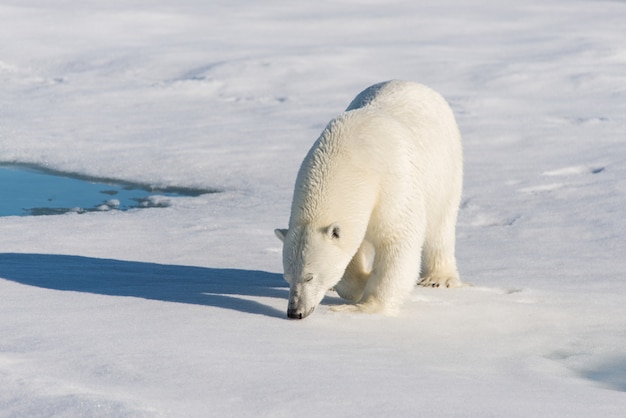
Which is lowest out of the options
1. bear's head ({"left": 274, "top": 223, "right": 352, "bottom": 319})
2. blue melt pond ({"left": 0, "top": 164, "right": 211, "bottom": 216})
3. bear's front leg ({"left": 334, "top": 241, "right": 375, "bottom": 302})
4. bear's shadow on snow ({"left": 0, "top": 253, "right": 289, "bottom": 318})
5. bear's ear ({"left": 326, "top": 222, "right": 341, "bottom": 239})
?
blue melt pond ({"left": 0, "top": 164, "right": 211, "bottom": 216})

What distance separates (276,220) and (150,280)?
6.33 feet

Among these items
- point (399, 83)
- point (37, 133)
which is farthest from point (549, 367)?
point (37, 133)

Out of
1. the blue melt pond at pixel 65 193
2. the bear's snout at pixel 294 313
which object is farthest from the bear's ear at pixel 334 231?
the blue melt pond at pixel 65 193

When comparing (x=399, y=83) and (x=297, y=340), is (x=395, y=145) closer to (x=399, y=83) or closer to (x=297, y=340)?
(x=399, y=83)

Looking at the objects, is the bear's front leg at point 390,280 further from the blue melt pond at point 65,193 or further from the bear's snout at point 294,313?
the blue melt pond at point 65,193

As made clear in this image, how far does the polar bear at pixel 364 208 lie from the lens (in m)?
3.93

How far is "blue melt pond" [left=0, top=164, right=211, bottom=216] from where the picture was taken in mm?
6805

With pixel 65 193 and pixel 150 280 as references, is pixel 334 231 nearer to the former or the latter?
pixel 150 280

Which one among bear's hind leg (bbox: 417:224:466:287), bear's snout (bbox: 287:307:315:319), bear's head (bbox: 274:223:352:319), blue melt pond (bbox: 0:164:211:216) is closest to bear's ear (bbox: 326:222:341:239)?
bear's head (bbox: 274:223:352:319)

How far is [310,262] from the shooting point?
3.92 m

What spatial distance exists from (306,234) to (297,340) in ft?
1.77

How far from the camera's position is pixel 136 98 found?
34.4ft

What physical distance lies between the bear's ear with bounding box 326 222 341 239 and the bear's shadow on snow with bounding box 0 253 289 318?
0.36 metres

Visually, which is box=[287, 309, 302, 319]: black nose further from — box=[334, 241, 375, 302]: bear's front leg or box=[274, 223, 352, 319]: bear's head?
box=[334, 241, 375, 302]: bear's front leg
